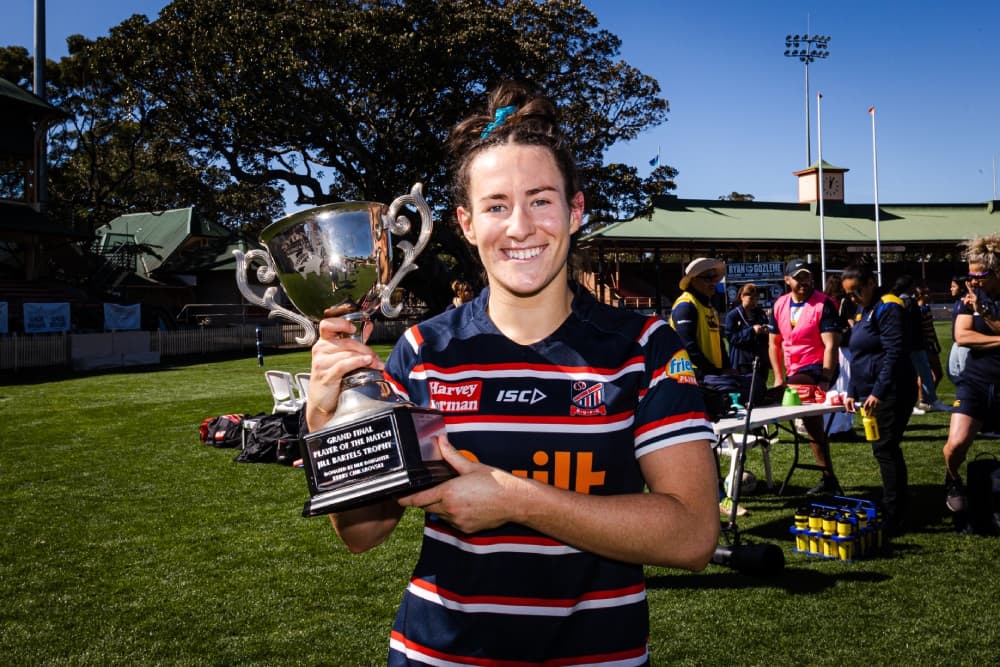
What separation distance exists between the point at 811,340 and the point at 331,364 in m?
7.83

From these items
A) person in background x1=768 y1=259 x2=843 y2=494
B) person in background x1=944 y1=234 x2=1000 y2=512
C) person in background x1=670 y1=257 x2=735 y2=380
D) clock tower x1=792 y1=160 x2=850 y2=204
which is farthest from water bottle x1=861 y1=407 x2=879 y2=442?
clock tower x1=792 y1=160 x2=850 y2=204

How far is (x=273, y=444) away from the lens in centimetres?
1036

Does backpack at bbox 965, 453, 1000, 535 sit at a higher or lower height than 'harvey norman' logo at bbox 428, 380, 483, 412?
lower

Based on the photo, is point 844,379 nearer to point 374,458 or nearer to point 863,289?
point 863,289

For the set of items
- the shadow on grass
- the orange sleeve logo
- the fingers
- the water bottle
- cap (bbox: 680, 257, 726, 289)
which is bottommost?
the shadow on grass

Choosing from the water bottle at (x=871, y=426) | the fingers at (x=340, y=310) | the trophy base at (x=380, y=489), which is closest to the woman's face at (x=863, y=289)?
the water bottle at (x=871, y=426)

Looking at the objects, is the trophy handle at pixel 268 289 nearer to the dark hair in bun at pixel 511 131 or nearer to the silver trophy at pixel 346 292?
the silver trophy at pixel 346 292

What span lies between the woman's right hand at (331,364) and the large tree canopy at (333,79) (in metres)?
25.4

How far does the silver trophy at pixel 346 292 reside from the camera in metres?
1.63

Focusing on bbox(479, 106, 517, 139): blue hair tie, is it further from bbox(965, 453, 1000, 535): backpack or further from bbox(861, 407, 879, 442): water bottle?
bbox(965, 453, 1000, 535): backpack

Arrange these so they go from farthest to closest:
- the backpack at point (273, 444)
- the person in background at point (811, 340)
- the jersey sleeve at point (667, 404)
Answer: the backpack at point (273, 444), the person in background at point (811, 340), the jersey sleeve at point (667, 404)

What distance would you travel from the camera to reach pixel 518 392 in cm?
169

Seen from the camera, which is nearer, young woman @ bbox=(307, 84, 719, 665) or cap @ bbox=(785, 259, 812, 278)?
young woman @ bbox=(307, 84, 719, 665)

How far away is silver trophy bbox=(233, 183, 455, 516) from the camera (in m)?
1.63
